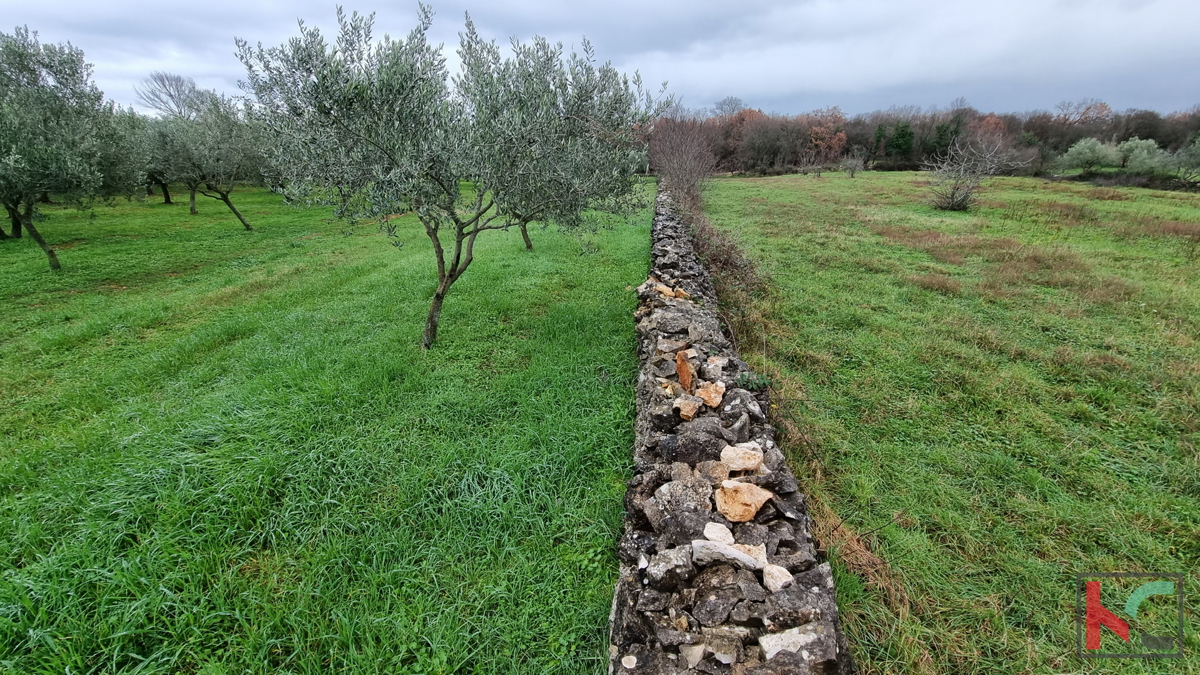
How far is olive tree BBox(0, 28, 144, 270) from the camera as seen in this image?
38.5ft

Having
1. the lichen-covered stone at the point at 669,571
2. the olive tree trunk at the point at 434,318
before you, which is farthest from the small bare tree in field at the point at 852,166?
the lichen-covered stone at the point at 669,571

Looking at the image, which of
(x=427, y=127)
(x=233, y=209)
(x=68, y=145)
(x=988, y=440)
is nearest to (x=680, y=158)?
(x=427, y=127)

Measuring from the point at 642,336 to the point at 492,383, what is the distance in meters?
2.35

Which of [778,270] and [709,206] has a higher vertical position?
[709,206]

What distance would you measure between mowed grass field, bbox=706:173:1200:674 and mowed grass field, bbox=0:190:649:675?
2222mm

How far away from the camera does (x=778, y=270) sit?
12.0 m

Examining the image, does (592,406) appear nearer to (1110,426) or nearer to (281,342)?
(281,342)

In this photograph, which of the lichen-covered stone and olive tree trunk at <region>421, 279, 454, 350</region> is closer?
the lichen-covered stone

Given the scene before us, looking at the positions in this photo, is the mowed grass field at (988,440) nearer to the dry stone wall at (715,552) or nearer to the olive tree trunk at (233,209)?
the dry stone wall at (715,552)

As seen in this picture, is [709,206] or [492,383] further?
[709,206]

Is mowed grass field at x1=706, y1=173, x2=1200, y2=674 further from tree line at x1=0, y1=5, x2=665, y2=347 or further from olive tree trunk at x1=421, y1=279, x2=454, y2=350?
olive tree trunk at x1=421, y1=279, x2=454, y2=350

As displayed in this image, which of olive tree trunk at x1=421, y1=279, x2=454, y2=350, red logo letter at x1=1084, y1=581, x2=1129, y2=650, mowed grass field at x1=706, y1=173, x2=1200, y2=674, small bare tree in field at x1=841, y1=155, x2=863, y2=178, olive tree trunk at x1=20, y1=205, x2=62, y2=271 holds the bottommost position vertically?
red logo letter at x1=1084, y1=581, x2=1129, y2=650

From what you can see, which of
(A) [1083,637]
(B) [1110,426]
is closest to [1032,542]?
(A) [1083,637]

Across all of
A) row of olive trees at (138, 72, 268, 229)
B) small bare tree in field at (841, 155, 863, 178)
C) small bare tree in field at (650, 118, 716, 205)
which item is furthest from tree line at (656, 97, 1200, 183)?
row of olive trees at (138, 72, 268, 229)
